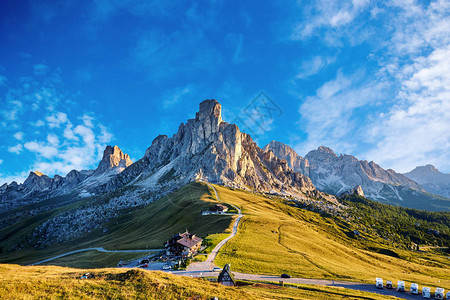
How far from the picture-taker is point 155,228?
117 m

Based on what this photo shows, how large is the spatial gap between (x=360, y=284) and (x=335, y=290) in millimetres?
12692

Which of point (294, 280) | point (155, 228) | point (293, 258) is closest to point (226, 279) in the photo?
point (294, 280)

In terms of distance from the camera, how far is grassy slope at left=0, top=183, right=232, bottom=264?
92.2 metres

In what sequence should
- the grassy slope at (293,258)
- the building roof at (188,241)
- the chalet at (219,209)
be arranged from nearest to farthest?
the grassy slope at (293,258)
the building roof at (188,241)
the chalet at (219,209)

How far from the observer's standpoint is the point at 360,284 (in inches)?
1943

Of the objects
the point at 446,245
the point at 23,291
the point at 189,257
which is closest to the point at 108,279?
the point at 23,291

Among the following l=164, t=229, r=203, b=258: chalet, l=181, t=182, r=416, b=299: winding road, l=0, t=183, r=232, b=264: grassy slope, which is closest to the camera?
l=181, t=182, r=416, b=299: winding road

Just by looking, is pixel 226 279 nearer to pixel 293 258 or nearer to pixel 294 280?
pixel 294 280

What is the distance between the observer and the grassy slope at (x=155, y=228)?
9225 centimetres

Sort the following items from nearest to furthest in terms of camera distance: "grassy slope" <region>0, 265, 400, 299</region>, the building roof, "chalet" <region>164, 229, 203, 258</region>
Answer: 1. "grassy slope" <region>0, 265, 400, 299</region>
2. "chalet" <region>164, 229, 203, 258</region>
3. the building roof

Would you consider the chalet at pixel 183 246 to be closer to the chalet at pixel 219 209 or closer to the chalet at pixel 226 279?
the chalet at pixel 226 279

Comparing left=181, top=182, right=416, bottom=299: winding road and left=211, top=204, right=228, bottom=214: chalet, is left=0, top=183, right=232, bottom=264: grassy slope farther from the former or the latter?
left=181, top=182, right=416, bottom=299: winding road

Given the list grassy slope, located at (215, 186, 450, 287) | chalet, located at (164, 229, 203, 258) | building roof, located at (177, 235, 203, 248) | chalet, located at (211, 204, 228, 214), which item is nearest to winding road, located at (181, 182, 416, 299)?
grassy slope, located at (215, 186, 450, 287)

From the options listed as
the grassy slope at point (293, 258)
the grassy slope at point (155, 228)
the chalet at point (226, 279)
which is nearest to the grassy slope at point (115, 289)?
the chalet at point (226, 279)
